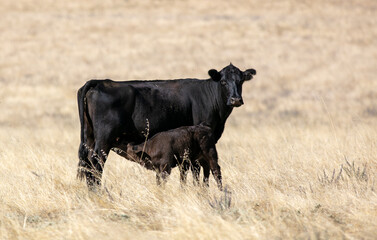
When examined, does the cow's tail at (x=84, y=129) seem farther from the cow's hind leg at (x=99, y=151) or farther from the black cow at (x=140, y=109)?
the cow's hind leg at (x=99, y=151)

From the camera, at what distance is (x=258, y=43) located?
3797 cm

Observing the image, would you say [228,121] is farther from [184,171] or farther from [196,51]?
[196,51]

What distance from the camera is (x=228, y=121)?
1955 cm

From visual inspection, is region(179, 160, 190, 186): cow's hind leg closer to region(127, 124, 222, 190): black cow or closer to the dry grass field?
region(127, 124, 222, 190): black cow

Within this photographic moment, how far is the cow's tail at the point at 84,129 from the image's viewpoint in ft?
28.3

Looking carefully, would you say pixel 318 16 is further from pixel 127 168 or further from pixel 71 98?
pixel 127 168

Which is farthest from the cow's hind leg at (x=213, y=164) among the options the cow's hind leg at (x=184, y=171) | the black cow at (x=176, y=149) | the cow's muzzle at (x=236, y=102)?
the cow's muzzle at (x=236, y=102)

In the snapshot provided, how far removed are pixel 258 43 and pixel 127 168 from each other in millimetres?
29352

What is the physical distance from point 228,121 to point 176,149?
1139cm

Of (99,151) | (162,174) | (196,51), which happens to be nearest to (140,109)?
(99,151)

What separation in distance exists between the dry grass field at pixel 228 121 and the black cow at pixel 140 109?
0.46 meters

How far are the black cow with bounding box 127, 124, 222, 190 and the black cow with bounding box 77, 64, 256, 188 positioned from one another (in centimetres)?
21

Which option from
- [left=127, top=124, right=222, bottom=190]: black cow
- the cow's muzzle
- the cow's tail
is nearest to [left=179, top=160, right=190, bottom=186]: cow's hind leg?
[left=127, top=124, right=222, bottom=190]: black cow

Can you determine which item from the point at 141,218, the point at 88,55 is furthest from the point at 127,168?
the point at 88,55
